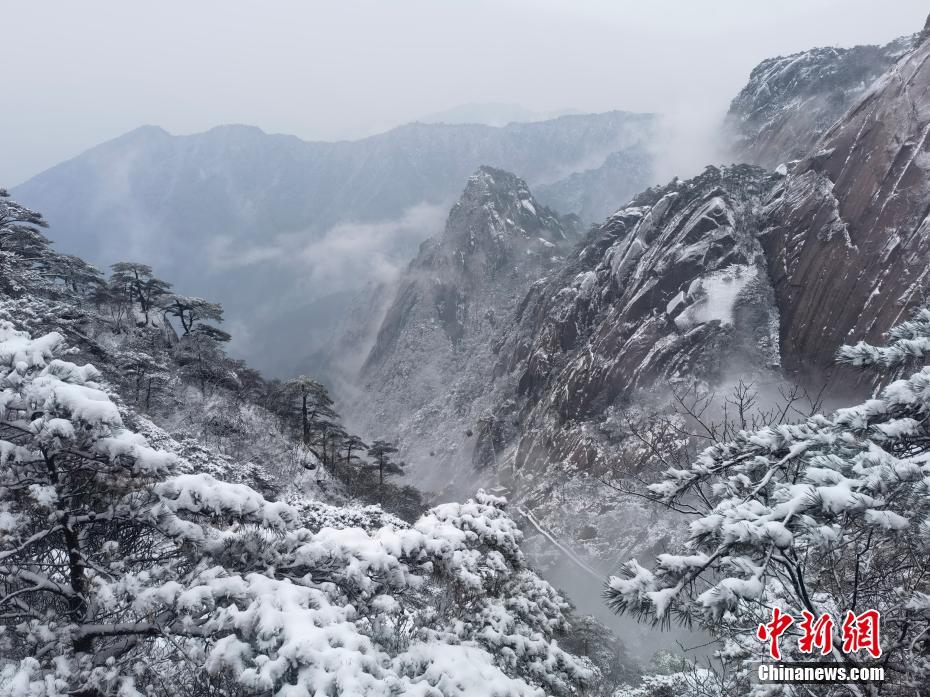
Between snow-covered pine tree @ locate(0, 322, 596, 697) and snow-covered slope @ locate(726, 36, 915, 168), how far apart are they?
61311 millimetres

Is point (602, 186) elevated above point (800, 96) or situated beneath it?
elevated above

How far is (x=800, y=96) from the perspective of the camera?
208ft

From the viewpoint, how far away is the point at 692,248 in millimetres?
37062

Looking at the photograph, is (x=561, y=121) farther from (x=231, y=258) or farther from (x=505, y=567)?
(x=505, y=567)

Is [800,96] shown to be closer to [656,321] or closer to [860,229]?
[860,229]

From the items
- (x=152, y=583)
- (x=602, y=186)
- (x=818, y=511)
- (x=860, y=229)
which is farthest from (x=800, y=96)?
(x=152, y=583)

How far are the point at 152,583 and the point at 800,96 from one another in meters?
84.6

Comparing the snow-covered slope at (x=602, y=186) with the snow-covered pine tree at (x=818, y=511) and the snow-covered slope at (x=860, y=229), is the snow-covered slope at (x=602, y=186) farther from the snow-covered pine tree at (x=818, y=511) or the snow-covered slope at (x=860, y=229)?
the snow-covered pine tree at (x=818, y=511)

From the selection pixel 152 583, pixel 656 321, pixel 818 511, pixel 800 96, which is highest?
pixel 800 96

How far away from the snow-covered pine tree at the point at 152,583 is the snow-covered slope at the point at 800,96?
61311 millimetres

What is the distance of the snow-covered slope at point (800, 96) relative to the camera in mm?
54938

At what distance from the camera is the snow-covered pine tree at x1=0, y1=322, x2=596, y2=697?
3.24 meters

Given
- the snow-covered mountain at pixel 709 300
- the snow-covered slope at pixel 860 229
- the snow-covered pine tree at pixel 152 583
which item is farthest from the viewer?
the snow-covered mountain at pixel 709 300

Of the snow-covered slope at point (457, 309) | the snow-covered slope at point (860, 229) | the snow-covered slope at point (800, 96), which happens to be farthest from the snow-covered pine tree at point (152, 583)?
the snow-covered slope at point (800, 96)
